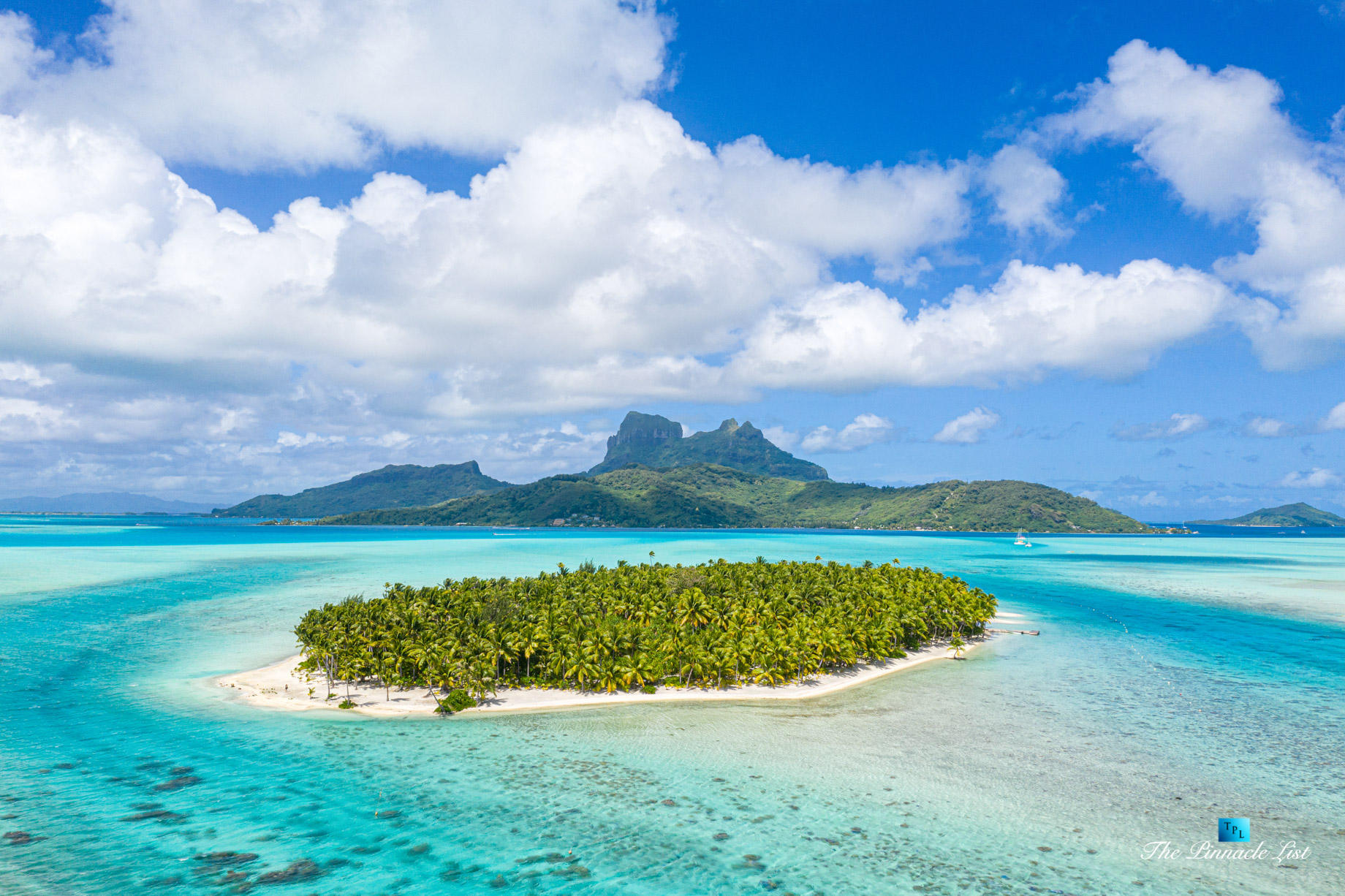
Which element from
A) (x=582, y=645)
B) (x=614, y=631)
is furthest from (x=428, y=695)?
(x=614, y=631)

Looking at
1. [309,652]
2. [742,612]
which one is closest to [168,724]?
[309,652]

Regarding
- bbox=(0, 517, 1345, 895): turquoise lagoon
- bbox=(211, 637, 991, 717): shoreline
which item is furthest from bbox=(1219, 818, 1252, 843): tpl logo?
bbox=(211, 637, 991, 717): shoreline

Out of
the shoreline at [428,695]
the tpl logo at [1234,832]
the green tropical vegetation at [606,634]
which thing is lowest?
the shoreline at [428,695]

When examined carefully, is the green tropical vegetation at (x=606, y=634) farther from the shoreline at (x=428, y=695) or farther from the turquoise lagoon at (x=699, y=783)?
the turquoise lagoon at (x=699, y=783)

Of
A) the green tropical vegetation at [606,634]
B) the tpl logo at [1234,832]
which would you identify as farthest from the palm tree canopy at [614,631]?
the tpl logo at [1234,832]

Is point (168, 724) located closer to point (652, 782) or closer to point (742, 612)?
point (652, 782)

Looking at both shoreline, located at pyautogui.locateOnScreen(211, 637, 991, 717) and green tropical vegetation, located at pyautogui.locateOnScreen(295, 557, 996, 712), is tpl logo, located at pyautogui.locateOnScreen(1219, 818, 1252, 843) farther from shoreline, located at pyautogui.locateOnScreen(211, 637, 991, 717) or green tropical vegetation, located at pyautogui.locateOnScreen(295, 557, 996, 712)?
green tropical vegetation, located at pyautogui.locateOnScreen(295, 557, 996, 712)
